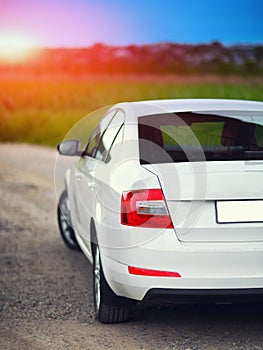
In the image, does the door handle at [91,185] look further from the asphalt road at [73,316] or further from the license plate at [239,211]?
the license plate at [239,211]

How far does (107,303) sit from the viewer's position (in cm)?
566

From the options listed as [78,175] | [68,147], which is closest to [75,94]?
[68,147]

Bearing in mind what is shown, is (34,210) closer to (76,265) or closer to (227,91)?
(76,265)

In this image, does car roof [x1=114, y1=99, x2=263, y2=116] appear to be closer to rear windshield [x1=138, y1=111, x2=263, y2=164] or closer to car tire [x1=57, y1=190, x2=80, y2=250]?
rear windshield [x1=138, y1=111, x2=263, y2=164]

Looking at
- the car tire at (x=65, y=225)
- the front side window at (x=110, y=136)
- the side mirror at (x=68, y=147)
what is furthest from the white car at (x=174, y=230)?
the car tire at (x=65, y=225)

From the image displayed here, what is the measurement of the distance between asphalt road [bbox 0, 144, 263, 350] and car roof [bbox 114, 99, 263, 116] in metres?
1.50

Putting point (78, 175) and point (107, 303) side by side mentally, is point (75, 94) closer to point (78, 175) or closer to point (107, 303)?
point (78, 175)

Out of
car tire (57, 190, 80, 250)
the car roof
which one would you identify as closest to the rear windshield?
the car roof

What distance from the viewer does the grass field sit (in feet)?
106

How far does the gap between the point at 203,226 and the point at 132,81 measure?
37726mm

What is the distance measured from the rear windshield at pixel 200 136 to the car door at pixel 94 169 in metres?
0.32

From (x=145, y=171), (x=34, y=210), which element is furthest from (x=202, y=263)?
(x=34, y=210)

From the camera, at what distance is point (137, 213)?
516 centimetres

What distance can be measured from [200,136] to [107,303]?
182 centimetres
